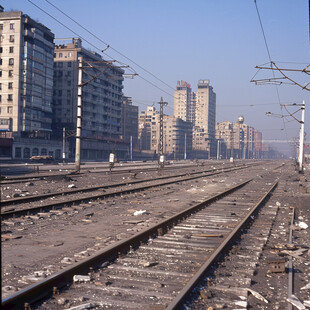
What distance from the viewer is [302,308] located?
5562 millimetres

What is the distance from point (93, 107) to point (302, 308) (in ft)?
388

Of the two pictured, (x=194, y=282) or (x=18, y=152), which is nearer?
(x=194, y=282)

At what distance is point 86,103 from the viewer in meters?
117

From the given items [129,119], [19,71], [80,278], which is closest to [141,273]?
[80,278]

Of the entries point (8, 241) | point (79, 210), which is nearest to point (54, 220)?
point (79, 210)

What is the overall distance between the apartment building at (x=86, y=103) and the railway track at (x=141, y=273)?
314ft

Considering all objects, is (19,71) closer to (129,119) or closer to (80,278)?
(80,278)

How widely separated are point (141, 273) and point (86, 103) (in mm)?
112993

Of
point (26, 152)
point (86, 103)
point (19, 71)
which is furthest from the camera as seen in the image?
point (86, 103)

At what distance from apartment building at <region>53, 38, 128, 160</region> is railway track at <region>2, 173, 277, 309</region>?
95.7m

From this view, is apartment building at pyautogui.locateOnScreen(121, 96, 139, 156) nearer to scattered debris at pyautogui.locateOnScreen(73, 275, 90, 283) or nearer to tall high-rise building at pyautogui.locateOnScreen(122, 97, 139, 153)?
tall high-rise building at pyautogui.locateOnScreen(122, 97, 139, 153)

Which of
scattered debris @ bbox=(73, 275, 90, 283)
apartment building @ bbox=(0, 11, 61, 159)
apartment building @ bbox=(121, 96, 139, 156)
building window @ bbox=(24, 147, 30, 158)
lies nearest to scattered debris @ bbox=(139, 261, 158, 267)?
scattered debris @ bbox=(73, 275, 90, 283)

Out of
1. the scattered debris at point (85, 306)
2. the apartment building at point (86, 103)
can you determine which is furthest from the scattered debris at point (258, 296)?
the apartment building at point (86, 103)

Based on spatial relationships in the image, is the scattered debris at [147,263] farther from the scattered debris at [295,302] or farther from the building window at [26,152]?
the building window at [26,152]
